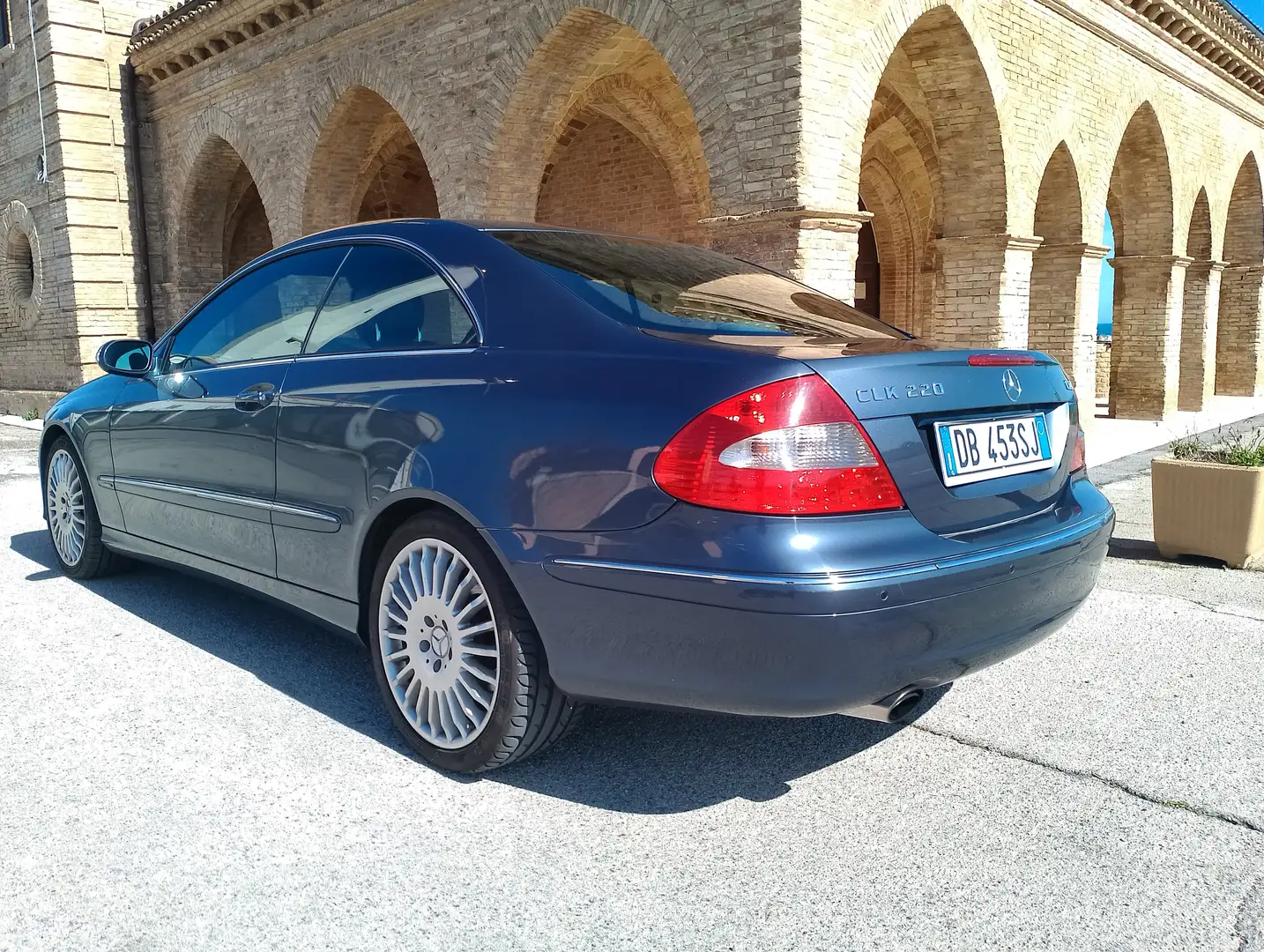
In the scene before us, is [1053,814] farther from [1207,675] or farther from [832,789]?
[1207,675]

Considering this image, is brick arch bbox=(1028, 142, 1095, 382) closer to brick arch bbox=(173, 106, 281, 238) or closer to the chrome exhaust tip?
brick arch bbox=(173, 106, 281, 238)

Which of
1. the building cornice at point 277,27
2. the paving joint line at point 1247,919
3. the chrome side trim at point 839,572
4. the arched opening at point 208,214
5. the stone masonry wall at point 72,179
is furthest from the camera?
the arched opening at point 208,214

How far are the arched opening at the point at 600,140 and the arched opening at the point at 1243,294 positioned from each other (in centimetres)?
1209

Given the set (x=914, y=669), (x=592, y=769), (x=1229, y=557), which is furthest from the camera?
(x=1229, y=557)

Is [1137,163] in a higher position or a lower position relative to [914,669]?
higher

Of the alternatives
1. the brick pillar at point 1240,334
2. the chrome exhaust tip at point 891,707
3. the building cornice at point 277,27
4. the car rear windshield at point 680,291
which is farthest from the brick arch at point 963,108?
the brick pillar at point 1240,334

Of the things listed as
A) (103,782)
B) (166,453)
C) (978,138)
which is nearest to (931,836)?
(103,782)

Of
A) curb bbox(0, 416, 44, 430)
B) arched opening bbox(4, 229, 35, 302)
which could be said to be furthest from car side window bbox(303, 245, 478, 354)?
arched opening bbox(4, 229, 35, 302)

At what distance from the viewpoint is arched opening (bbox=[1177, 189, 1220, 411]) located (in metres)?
18.0

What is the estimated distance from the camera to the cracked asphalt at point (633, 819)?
2.01 meters

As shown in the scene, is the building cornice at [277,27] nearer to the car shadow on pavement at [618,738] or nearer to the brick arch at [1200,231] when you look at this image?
the brick arch at [1200,231]

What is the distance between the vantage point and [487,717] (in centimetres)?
259

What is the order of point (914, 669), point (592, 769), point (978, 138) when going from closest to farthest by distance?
point (914, 669), point (592, 769), point (978, 138)

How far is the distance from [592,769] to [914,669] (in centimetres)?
99
